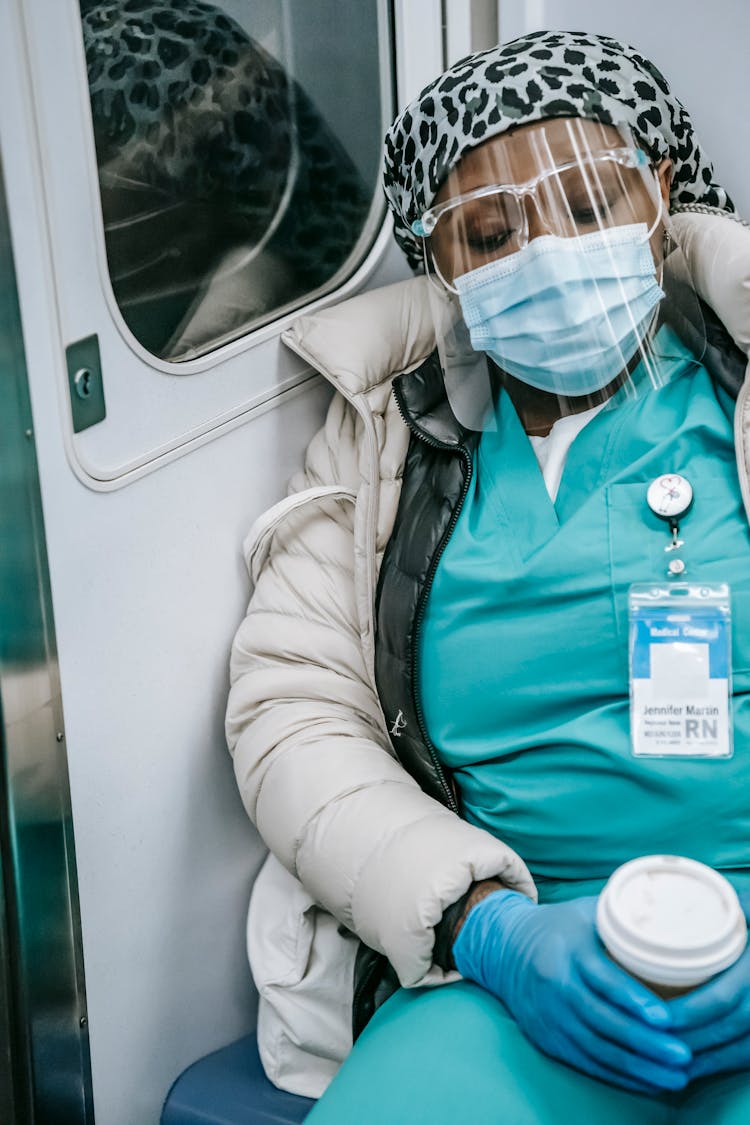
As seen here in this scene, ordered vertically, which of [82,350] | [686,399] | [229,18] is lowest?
[686,399]

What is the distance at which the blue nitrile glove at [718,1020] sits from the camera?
1124 mm

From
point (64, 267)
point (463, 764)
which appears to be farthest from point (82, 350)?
point (463, 764)

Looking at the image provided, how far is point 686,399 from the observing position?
1517mm

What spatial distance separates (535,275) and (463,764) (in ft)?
2.21

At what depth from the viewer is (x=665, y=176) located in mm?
1597

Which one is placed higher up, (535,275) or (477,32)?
(477,32)

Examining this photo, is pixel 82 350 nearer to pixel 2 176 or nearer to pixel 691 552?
pixel 2 176

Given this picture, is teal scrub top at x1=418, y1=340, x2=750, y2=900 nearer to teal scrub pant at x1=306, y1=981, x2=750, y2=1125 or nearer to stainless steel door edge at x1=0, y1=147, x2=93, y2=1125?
teal scrub pant at x1=306, y1=981, x2=750, y2=1125

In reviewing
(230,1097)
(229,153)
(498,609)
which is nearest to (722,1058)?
(498,609)

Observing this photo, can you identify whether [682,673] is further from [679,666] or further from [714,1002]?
[714,1002]

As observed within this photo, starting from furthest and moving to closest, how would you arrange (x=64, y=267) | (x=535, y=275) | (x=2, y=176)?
(x=535, y=275) → (x=64, y=267) → (x=2, y=176)

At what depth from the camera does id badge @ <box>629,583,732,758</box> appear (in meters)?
1.36

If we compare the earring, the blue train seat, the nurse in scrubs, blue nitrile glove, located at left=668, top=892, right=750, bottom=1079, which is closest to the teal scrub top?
the nurse in scrubs

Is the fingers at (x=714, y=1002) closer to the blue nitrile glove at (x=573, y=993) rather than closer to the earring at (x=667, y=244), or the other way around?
the blue nitrile glove at (x=573, y=993)
